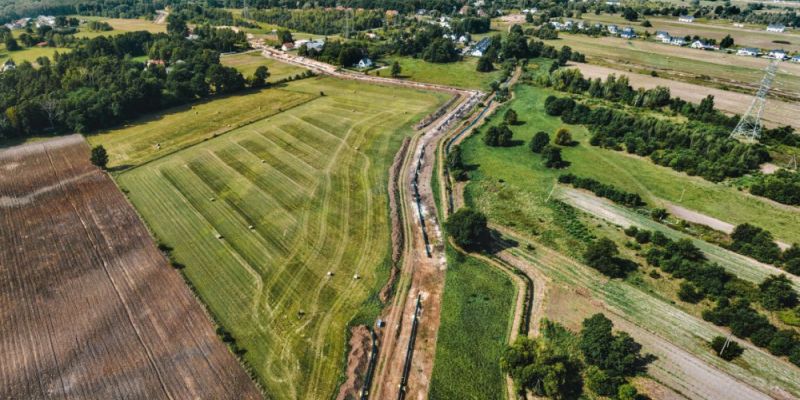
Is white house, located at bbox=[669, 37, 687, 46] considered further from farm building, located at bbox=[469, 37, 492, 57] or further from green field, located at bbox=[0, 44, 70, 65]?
green field, located at bbox=[0, 44, 70, 65]

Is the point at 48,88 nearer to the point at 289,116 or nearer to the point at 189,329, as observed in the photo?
the point at 289,116

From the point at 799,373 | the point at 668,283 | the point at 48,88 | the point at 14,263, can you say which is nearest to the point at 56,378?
the point at 14,263

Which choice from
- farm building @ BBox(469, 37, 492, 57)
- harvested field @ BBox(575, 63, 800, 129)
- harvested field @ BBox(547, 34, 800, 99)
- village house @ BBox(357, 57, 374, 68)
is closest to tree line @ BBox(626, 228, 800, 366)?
harvested field @ BBox(575, 63, 800, 129)

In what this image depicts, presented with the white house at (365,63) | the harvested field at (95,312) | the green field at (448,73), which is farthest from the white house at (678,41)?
the harvested field at (95,312)

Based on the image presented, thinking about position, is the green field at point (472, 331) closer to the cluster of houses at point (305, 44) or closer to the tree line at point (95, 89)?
the tree line at point (95, 89)

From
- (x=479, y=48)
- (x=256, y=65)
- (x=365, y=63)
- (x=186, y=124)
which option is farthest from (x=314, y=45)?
(x=186, y=124)

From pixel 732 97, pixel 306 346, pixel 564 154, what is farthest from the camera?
pixel 732 97
